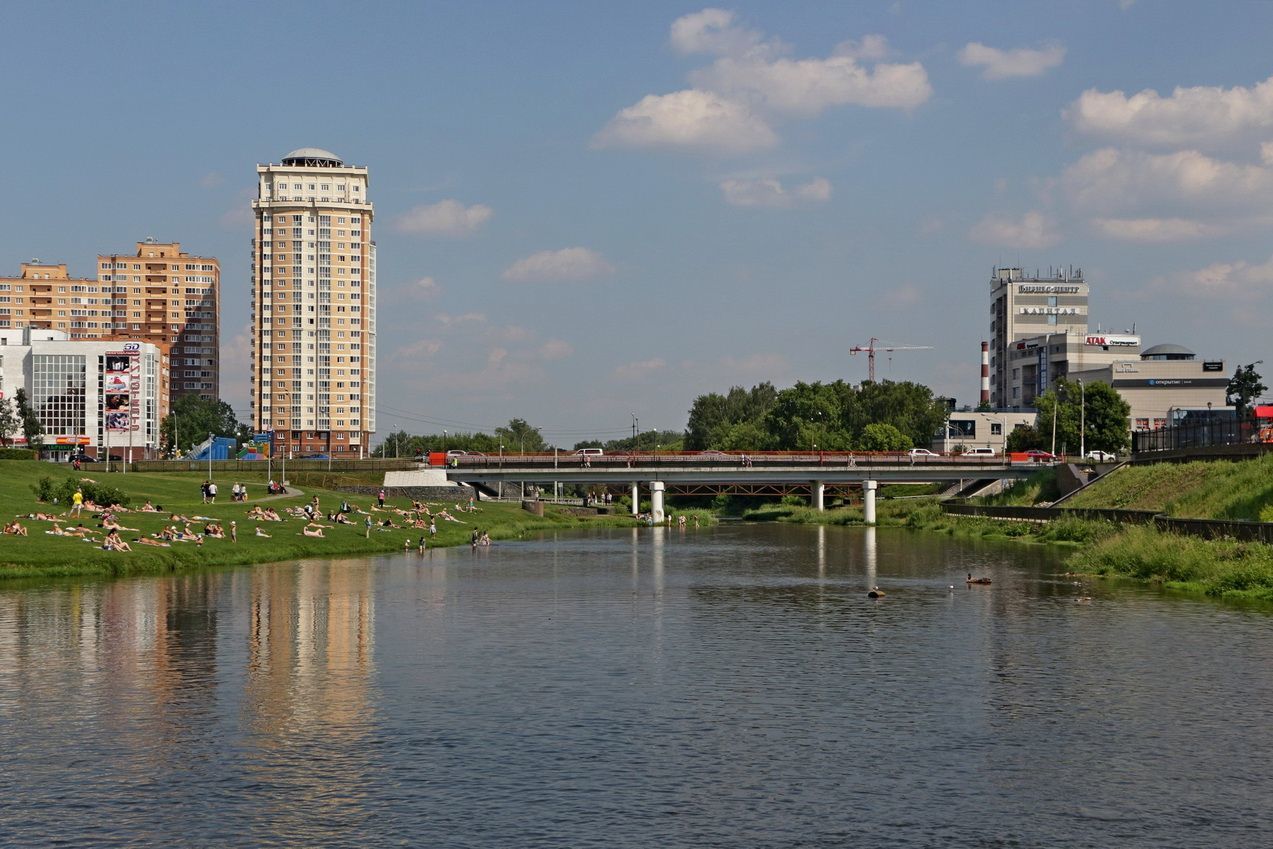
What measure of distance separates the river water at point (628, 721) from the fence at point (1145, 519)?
10563 mm

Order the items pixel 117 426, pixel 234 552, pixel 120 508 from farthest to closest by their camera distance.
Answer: pixel 117 426 < pixel 120 508 < pixel 234 552

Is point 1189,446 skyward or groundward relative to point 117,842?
skyward

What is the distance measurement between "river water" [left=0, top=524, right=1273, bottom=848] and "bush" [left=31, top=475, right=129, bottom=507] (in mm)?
27476

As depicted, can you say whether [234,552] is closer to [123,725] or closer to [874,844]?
[123,725]

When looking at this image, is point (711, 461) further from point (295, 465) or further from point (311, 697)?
point (311, 697)

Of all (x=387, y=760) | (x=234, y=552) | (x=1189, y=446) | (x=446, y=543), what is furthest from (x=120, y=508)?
(x=1189, y=446)

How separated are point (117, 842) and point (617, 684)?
17.7 meters

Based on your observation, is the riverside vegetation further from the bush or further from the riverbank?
the bush

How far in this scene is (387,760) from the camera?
30266 mm

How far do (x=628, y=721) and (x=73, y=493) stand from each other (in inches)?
2597

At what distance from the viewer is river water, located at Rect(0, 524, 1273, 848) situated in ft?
84.3

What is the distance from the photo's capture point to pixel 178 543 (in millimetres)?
79250

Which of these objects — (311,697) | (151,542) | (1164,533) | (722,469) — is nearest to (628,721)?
(311,697)

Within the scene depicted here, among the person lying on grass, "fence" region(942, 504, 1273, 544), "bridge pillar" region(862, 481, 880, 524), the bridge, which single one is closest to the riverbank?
"fence" region(942, 504, 1273, 544)
